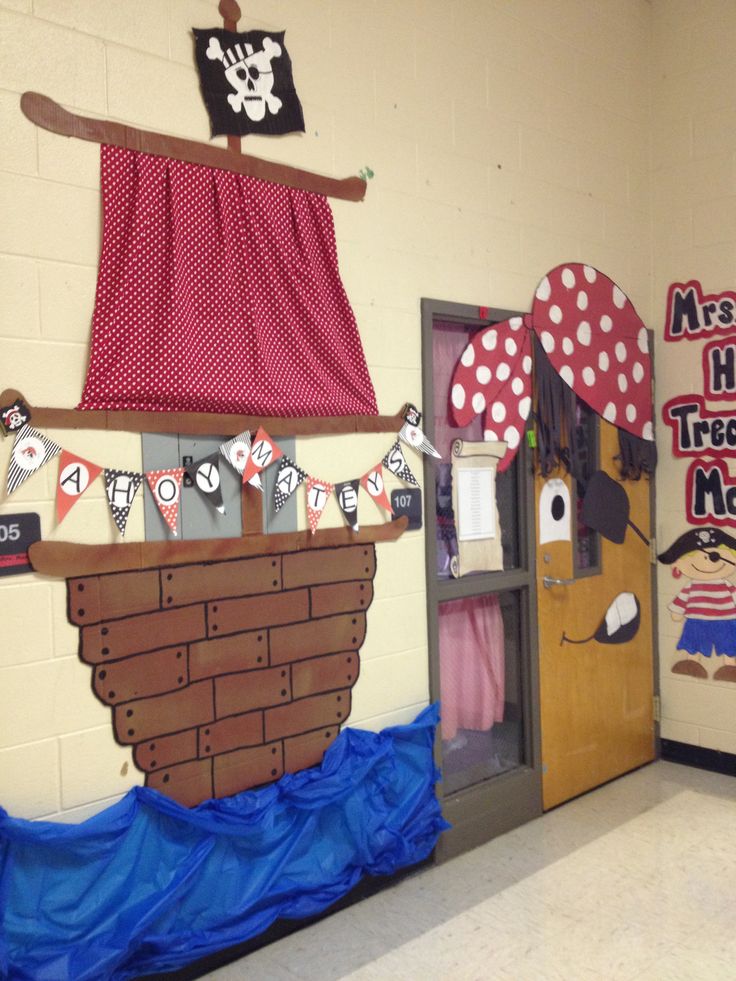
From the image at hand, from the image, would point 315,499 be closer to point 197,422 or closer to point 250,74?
point 197,422

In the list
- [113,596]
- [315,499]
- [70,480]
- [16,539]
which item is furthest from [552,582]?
[16,539]

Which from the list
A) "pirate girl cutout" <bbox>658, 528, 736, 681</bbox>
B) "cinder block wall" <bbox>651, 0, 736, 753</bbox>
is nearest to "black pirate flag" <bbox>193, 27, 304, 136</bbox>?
"cinder block wall" <bbox>651, 0, 736, 753</bbox>

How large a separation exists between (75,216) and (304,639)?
1.30m

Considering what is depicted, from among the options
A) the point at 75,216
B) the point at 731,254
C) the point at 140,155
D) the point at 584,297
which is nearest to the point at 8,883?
the point at 75,216

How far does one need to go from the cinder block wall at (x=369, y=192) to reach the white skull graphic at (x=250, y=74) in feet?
0.25

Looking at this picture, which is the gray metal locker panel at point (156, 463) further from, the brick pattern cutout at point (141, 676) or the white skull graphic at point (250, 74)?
the white skull graphic at point (250, 74)

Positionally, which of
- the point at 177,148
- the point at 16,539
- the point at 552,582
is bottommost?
the point at 552,582

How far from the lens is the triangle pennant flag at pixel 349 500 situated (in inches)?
100

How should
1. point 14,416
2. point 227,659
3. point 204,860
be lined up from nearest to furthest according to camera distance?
point 14,416 → point 204,860 → point 227,659

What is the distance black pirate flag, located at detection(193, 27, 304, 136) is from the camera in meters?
2.24

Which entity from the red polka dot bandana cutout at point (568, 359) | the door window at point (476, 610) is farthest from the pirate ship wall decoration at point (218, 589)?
the red polka dot bandana cutout at point (568, 359)

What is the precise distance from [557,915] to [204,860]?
3.61 feet

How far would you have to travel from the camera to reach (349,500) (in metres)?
2.56

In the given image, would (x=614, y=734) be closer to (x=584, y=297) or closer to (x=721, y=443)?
(x=721, y=443)
